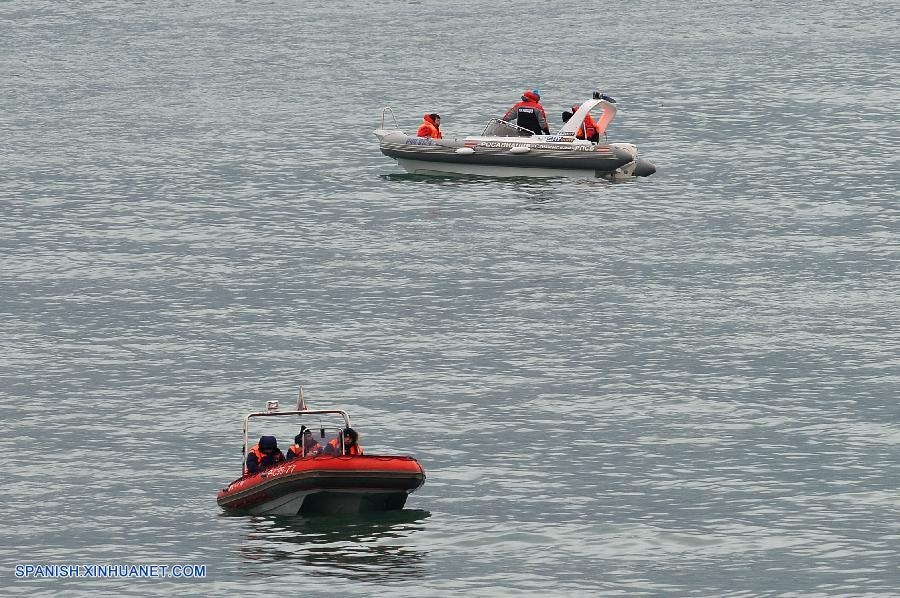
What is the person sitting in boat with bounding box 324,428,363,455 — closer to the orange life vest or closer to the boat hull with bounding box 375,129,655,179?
the boat hull with bounding box 375,129,655,179

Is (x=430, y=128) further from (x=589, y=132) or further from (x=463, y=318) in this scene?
(x=463, y=318)

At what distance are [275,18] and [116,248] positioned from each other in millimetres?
42968

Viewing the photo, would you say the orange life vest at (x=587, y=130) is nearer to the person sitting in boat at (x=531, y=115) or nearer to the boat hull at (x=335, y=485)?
the person sitting in boat at (x=531, y=115)

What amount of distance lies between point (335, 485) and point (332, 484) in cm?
6

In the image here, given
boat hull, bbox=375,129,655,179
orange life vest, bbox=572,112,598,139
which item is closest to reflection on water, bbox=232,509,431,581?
boat hull, bbox=375,129,655,179

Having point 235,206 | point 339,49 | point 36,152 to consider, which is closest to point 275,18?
point 339,49

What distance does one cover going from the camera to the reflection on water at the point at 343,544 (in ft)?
101

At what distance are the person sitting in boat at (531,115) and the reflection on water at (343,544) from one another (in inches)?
1165

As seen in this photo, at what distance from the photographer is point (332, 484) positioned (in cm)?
3200

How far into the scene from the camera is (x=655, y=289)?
49406mm

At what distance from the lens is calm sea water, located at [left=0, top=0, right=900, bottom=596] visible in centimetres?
3209

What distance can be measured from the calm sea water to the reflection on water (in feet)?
0.24

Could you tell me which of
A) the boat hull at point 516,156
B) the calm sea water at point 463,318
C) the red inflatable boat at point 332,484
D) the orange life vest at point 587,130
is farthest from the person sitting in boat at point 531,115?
the red inflatable boat at point 332,484

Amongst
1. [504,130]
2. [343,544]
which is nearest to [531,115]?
[504,130]
